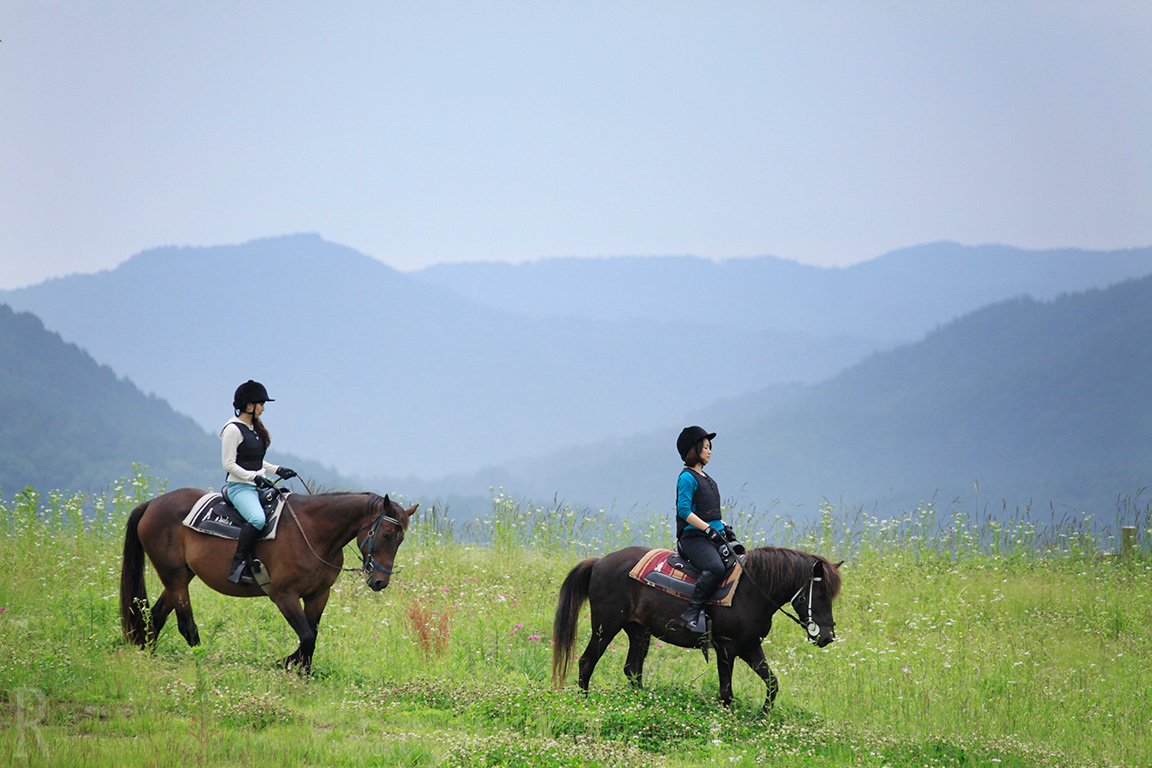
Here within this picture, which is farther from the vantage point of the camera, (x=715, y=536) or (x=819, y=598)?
(x=715, y=536)

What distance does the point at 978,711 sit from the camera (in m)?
8.35

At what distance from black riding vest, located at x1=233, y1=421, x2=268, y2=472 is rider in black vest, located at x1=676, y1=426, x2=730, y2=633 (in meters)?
4.28

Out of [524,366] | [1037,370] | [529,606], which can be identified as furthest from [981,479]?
[529,606]

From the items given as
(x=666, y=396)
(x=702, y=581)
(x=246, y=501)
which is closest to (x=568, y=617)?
(x=702, y=581)

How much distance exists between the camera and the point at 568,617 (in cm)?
841

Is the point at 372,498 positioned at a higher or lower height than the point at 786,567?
higher

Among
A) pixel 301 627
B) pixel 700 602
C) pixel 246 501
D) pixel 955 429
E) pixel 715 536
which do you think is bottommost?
pixel 301 627

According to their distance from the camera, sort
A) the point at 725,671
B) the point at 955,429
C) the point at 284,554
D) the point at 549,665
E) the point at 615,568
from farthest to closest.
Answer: the point at 955,429 < the point at 549,665 < the point at 284,554 < the point at 615,568 < the point at 725,671

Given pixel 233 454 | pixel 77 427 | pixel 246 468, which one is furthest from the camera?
pixel 77 427

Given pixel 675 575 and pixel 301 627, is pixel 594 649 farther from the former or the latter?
pixel 301 627

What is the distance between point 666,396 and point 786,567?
170506mm

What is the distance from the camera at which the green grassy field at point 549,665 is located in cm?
691

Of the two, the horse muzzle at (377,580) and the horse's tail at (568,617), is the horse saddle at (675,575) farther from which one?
the horse muzzle at (377,580)

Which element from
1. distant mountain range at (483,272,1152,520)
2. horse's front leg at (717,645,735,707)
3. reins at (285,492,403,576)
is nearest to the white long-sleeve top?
reins at (285,492,403,576)
